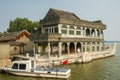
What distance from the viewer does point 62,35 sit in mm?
46406

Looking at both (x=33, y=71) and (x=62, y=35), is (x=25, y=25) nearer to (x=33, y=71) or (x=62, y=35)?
(x=62, y=35)

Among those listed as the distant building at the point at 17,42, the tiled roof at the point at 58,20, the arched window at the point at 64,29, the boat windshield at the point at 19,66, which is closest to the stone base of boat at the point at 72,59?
the arched window at the point at 64,29

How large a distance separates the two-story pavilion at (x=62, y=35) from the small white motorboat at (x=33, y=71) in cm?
1045

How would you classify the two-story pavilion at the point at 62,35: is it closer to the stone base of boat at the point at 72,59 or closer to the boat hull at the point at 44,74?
the stone base of boat at the point at 72,59

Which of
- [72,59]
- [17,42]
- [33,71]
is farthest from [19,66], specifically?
[17,42]

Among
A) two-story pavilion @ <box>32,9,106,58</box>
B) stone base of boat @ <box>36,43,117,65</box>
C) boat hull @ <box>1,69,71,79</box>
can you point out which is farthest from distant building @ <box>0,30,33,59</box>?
boat hull @ <box>1,69,71,79</box>

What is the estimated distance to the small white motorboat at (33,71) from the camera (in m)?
29.0

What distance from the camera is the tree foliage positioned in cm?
7362

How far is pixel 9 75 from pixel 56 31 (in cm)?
1923

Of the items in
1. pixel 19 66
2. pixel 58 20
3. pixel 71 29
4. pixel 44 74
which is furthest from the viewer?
pixel 71 29

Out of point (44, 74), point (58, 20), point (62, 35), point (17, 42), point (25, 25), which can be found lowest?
point (44, 74)

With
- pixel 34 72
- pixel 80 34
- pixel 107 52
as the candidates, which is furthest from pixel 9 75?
pixel 107 52

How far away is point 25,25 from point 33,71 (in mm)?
45721

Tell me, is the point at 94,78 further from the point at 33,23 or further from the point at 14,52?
the point at 33,23
